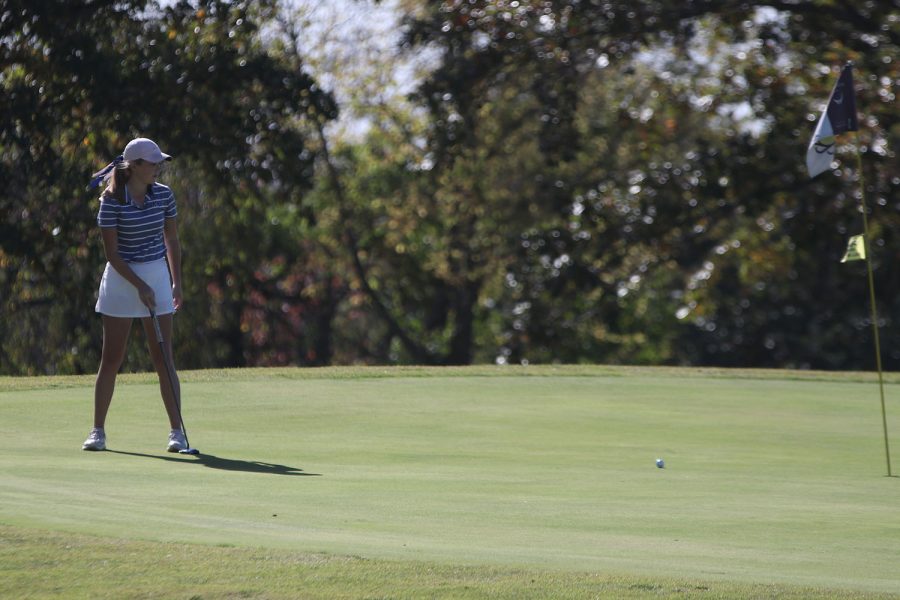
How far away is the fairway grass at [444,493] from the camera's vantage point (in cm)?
564

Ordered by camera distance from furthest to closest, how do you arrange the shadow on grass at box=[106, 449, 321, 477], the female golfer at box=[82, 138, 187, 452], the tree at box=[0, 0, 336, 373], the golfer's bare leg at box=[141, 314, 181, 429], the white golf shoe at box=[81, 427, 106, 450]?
the tree at box=[0, 0, 336, 373] < the golfer's bare leg at box=[141, 314, 181, 429] < the white golf shoe at box=[81, 427, 106, 450] < the female golfer at box=[82, 138, 187, 452] < the shadow on grass at box=[106, 449, 321, 477]

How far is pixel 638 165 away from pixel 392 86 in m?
7.15

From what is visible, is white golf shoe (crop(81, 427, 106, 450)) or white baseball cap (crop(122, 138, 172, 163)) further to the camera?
white golf shoe (crop(81, 427, 106, 450))

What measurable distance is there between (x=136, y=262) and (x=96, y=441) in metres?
1.06

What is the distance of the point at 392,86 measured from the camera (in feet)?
117

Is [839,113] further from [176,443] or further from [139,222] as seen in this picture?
[176,443]

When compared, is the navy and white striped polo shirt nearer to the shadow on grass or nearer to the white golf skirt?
the white golf skirt

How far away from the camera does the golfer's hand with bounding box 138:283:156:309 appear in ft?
30.4

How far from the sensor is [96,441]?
930 cm

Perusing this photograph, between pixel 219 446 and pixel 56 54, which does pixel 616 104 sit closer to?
pixel 56 54

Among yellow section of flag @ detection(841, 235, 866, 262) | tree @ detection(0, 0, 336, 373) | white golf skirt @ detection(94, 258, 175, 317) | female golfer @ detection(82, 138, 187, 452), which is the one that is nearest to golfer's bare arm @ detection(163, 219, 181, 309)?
female golfer @ detection(82, 138, 187, 452)

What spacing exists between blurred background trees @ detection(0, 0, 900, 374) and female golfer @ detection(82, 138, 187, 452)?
1334cm

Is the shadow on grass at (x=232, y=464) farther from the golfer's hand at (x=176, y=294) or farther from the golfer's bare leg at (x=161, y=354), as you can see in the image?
the golfer's hand at (x=176, y=294)

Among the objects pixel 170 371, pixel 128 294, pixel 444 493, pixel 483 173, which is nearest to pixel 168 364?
pixel 170 371
